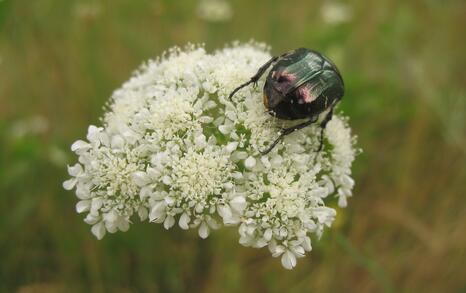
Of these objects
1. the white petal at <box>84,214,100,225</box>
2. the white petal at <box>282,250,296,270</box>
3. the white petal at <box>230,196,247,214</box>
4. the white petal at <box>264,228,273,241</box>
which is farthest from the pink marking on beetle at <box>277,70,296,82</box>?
the white petal at <box>84,214,100,225</box>

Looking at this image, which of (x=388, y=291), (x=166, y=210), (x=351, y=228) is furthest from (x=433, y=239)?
Answer: (x=166, y=210)

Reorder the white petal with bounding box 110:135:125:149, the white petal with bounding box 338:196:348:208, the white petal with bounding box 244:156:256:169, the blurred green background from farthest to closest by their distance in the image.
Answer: the blurred green background, the white petal with bounding box 338:196:348:208, the white petal with bounding box 110:135:125:149, the white petal with bounding box 244:156:256:169

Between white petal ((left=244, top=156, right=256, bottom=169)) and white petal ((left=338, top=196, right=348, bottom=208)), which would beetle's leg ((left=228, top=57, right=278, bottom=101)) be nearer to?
white petal ((left=244, top=156, right=256, bottom=169))

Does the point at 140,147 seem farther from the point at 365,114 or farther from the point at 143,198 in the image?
the point at 365,114

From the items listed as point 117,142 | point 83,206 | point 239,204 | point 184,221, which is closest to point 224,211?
point 239,204

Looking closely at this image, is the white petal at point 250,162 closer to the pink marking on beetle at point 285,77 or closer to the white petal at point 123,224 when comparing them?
the pink marking on beetle at point 285,77

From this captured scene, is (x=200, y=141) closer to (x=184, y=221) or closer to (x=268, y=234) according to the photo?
(x=184, y=221)
